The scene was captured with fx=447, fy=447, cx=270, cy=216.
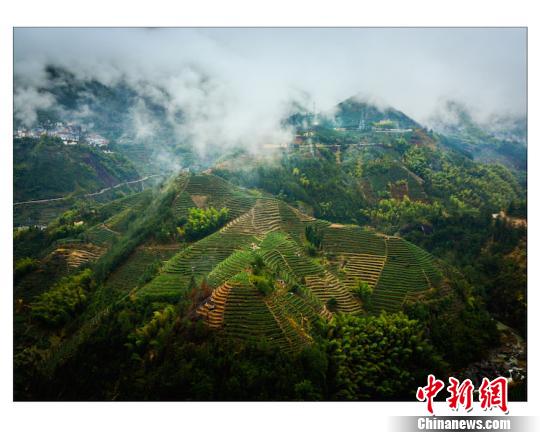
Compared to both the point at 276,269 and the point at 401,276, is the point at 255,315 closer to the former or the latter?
the point at 276,269

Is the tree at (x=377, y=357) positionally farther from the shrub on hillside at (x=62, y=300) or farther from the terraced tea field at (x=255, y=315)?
the shrub on hillside at (x=62, y=300)

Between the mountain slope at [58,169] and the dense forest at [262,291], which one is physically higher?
the mountain slope at [58,169]

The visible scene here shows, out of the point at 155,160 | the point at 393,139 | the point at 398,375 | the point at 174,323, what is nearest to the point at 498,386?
the point at 398,375

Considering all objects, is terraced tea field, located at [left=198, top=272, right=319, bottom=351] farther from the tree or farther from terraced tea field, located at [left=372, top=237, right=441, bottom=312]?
terraced tea field, located at [left=372, top=237, right=441, bottom=312]

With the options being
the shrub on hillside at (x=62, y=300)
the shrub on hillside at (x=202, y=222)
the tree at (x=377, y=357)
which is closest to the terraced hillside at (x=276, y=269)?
the shrub on hillside at (x=202, y=222)

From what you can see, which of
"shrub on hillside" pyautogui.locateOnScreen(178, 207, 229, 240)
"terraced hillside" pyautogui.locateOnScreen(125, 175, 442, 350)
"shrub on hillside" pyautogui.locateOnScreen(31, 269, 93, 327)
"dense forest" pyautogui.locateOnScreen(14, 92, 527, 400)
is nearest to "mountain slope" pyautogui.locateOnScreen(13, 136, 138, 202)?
"dense forest" pyautogui.locateOnScreen(14, 92, 527, 400)

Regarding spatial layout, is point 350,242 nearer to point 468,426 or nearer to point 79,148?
point 468,426

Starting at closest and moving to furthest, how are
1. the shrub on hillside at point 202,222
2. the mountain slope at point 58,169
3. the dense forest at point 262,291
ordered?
the dense forest at point 262,291 < the shrub on hillside at point 202,222 < the mountain slope at point 58,169

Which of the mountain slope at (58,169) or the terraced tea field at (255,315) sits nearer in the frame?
the terraced tea field at (255,315)
